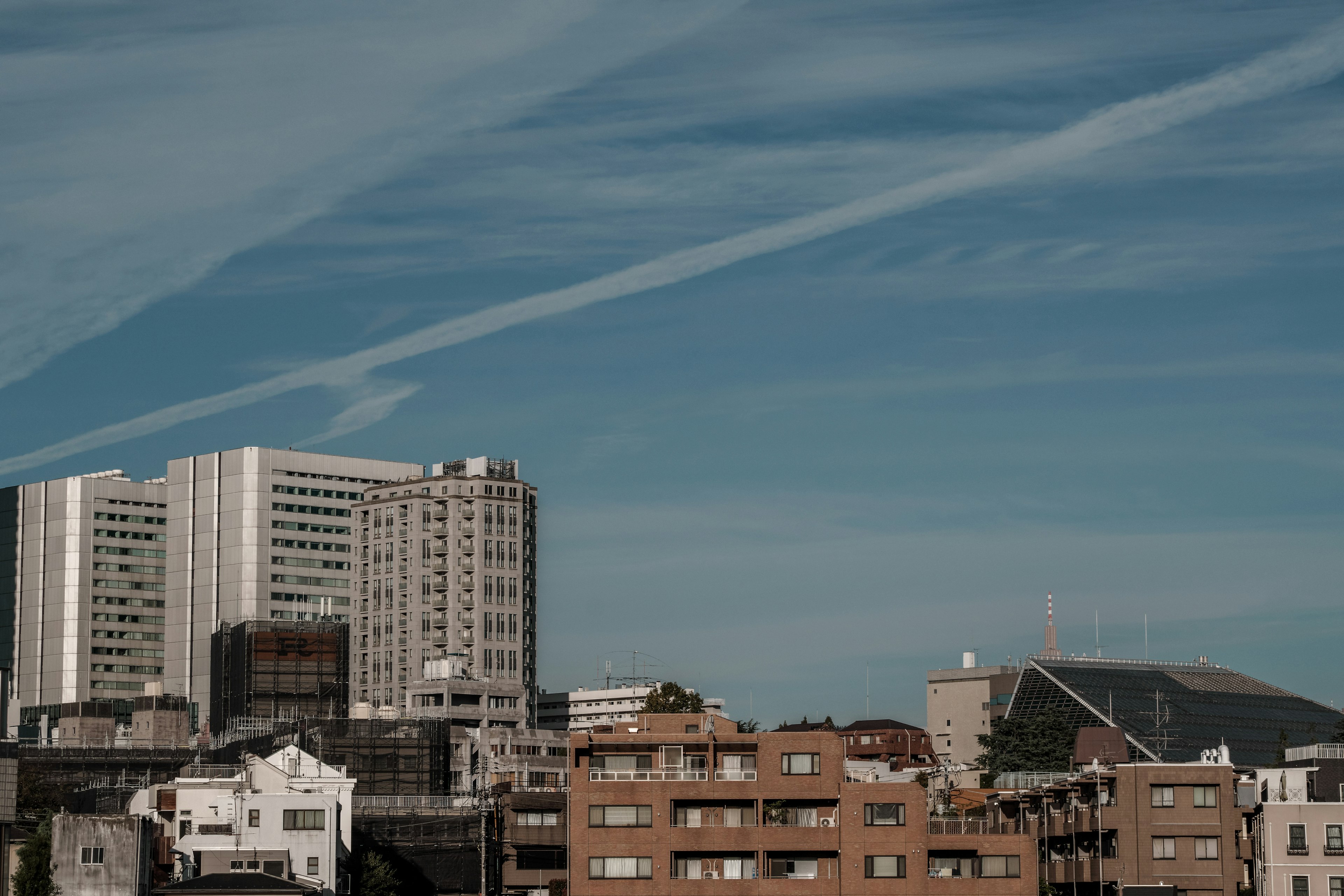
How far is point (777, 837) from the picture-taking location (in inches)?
4523

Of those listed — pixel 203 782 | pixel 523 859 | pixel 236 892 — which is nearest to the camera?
pixel 236 892

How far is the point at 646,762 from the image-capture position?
395ft

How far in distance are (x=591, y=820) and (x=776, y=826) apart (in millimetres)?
10783

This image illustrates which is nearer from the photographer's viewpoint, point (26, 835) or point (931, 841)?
point (931, 841)

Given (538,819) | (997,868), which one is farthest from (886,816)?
(538,819)

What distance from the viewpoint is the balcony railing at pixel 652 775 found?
116m

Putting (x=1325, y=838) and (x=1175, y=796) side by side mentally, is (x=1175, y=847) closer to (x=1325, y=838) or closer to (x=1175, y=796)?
(x=1175, y=796)

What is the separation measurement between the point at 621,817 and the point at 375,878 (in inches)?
1056

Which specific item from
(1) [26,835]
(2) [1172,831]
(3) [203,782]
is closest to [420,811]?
(3) [203,782]

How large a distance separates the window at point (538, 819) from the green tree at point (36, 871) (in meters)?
39.0

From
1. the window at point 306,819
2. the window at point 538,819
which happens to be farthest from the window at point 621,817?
the window at point 538,819

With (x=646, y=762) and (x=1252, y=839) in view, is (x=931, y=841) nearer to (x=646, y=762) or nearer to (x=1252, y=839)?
(x=646, y=762)

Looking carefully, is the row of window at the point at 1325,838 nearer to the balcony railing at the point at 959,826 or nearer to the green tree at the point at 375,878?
the balcony railing at the point at 959,826

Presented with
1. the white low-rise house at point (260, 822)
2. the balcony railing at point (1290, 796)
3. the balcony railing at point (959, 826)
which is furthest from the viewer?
the balcony railing at point (1290, 796)
